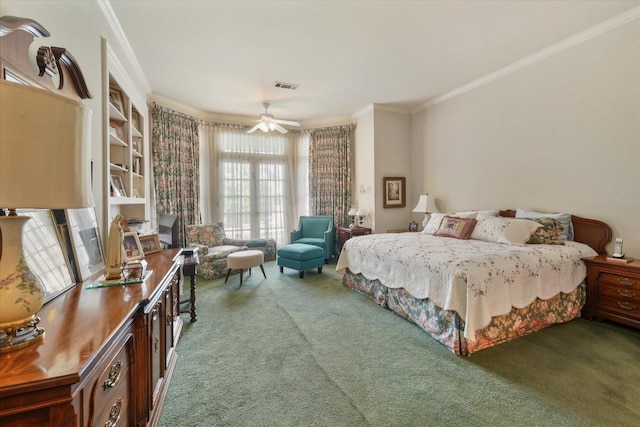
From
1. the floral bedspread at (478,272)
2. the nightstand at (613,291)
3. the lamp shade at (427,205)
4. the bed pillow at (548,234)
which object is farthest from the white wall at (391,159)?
the nightstand at (613,291)

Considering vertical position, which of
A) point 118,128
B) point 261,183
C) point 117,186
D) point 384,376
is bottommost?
point 384,376

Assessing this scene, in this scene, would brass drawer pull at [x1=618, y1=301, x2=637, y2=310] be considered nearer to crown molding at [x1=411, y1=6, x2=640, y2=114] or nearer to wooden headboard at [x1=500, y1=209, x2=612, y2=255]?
wooden headboard at [x1=500, y1=209, x2=612, y2=255]

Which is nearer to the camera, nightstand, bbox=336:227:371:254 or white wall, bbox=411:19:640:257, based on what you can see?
white wall, bbox=411:19:640:257

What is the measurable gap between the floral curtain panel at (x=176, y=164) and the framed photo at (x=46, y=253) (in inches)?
135

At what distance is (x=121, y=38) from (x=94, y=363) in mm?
3221

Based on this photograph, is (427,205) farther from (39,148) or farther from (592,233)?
(39,148)

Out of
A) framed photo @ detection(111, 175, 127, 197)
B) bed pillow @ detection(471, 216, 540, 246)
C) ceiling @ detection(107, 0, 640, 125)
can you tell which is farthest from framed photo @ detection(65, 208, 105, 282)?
bed pillow @ detection(471, 216, 540, 246)

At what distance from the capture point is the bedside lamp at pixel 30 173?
0.71m

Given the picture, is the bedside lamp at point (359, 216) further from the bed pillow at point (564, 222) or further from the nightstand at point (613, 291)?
the nightstand at point (613, 291)

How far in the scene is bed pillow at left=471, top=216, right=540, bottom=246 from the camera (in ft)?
9.75

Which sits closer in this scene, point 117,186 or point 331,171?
point 117,186

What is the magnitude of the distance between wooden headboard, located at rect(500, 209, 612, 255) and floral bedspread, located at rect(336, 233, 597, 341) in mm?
110

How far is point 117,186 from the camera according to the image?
2.84 m

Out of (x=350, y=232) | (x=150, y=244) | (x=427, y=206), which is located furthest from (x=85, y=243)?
(x=427, y=206)
